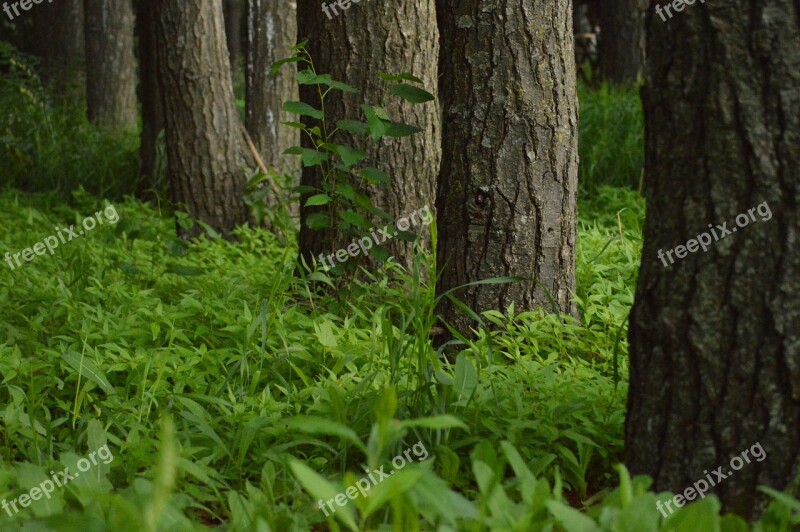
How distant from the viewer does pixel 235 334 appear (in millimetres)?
3828

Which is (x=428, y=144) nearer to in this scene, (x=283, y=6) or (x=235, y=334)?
(x=235, y=334)

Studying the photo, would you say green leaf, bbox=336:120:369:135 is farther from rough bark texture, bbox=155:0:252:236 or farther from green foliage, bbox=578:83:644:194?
green foliage, bbox=578:83:644:194

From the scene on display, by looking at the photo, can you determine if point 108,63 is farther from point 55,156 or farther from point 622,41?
point 622,41

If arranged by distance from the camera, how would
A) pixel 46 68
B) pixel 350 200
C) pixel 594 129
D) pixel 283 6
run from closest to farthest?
pixel 350 200
pixel 283 6
pixel 594 129
pixel 46 68

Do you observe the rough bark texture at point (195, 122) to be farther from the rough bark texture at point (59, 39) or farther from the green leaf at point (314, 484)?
the rough bark texture at point (59, 39)

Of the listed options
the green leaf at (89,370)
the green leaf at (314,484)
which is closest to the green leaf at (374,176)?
the green leaf at (89,370)

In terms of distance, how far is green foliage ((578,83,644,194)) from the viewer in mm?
7820

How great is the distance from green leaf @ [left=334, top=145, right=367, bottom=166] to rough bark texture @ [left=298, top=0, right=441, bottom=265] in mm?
421

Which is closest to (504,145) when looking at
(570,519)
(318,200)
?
(318,200)

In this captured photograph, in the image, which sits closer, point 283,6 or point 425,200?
point 425,200

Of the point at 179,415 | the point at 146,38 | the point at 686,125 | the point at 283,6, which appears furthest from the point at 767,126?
the point at 283,6

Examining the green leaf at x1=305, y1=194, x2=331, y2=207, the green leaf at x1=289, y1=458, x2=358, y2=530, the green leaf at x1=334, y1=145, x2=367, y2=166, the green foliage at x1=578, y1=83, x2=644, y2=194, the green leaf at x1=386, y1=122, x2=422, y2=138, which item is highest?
the green leaf at x1=386, y1=122, x2=422, y2=138

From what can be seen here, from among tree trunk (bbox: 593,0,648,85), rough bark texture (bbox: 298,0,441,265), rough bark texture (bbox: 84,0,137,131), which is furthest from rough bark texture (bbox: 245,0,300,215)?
tree trunk (bbox: 593,0,648,85)

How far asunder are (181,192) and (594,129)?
151 inches
